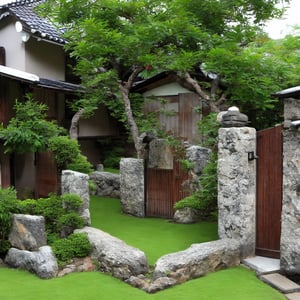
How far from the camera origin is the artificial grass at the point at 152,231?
8.73 meters

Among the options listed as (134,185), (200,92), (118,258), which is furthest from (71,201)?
(200,92)

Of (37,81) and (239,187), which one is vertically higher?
(37,81)

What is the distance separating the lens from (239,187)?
25.9 ft

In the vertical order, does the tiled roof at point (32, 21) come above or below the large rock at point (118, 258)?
above

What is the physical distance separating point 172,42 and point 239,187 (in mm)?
5832

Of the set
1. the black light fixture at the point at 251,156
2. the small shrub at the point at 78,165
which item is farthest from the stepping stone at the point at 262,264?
the small shrub at the point at 78,165

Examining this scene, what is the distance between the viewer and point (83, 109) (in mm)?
13680

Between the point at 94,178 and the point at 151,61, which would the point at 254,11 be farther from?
the point at 94,178

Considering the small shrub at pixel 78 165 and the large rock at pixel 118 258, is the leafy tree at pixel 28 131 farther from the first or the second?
the large rock at pixel 118 258

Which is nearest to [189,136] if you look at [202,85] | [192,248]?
[202,85]

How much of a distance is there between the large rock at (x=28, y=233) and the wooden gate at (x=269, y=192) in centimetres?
444

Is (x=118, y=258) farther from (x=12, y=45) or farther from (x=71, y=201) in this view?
(x=12, y=45)

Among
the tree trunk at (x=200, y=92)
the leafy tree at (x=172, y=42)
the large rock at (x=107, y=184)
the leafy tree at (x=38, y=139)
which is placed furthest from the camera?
the large rock at (x=107, y=184)

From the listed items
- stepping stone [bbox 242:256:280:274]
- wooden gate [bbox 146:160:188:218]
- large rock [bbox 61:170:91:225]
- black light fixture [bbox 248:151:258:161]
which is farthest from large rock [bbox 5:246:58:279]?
black light fixture [bbox 248:151:258:161]
